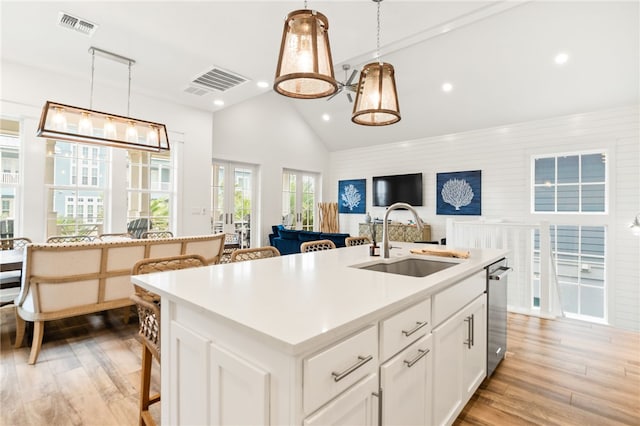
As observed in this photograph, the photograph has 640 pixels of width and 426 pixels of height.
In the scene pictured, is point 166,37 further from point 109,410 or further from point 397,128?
point 397,128

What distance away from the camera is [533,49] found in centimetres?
467

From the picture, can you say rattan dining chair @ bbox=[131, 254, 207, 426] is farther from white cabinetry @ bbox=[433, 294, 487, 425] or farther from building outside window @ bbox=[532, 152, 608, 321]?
building outside window @ bbox=[532, 152, 608, 321]

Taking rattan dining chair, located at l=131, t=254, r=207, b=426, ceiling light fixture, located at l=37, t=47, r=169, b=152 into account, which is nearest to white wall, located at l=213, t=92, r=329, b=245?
ceiling light fixture, located at l=37, t=47, r=169, b=152

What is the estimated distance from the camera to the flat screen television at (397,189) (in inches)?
285

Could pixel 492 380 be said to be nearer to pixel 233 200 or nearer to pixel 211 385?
pixel 211 385

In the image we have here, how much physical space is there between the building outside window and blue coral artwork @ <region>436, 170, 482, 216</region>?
948mm

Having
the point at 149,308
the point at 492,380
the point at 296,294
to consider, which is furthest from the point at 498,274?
the point at 149,308

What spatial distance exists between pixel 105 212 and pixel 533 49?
6.62 m

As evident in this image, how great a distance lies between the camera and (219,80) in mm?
4398

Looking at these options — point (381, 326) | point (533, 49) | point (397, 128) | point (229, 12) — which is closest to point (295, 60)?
point (381, 326)

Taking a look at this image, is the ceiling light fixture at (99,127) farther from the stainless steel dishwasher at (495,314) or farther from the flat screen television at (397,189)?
the flat screen television at (397,189)

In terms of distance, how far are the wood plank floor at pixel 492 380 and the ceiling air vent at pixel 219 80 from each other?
3.18 meters

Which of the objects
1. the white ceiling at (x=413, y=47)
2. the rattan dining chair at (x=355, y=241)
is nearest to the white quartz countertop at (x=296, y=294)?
the rattan dining chair at (x=355, y=241)

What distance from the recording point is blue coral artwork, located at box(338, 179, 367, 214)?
27.0ft
